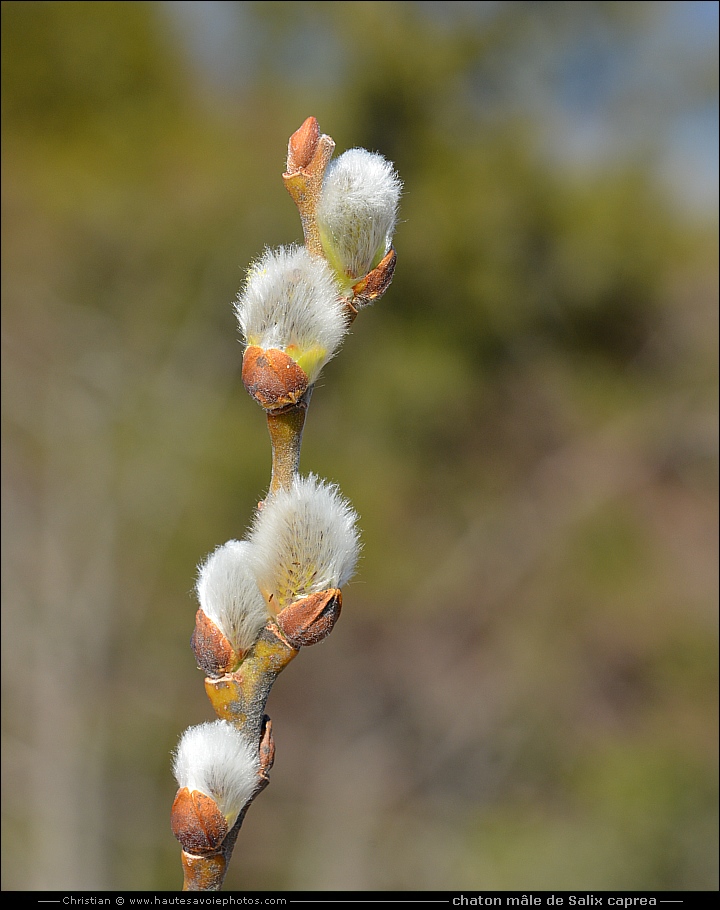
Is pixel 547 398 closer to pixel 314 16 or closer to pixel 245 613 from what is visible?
pixel 314 16

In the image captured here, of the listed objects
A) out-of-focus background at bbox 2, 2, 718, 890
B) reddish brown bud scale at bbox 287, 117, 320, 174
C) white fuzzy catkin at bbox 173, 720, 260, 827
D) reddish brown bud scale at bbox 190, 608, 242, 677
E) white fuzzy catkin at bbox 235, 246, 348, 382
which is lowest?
white fuzzy catkin at bbox 173, 720, 260, 827

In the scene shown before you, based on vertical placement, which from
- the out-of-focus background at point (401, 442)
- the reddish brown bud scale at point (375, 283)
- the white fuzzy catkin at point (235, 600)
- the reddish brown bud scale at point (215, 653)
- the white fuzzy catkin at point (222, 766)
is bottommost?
the white fuzzy catkin at point (222, 766)

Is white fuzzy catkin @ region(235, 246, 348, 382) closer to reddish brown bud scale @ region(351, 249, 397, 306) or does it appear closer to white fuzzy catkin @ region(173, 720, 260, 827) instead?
reddish brown bud scale @ region(351, 249, 397, 306)

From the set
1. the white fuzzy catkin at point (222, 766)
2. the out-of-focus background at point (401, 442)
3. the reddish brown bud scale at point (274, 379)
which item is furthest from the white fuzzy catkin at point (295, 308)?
the out-of-focus background at point (401, 442)

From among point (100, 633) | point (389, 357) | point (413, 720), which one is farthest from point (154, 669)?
point (389, 357)

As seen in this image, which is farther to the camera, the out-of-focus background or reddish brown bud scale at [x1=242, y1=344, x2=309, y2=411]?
the out-of-focus background

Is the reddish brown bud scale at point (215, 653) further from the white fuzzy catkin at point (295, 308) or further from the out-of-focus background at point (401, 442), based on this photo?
the out-of-focus background at point (401, 442)

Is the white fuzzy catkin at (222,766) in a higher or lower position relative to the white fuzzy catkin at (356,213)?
lower

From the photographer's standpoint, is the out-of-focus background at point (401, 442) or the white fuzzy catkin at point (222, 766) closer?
the white fuzzy catkin at point (222, 766)

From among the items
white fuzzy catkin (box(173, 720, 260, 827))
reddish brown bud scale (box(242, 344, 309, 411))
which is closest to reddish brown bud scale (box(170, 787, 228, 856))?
white fuzzy catkin (box(173, 720, 260, 827))
